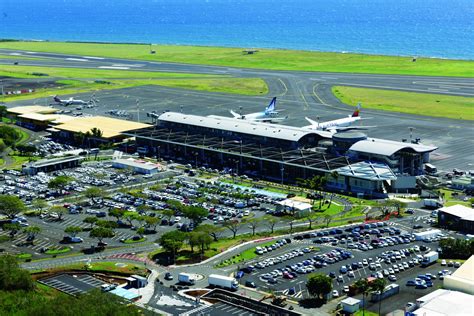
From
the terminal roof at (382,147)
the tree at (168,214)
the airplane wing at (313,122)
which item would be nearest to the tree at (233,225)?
the tree at (168,214)

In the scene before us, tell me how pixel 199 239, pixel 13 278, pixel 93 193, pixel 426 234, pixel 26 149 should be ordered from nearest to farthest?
pixel 13 278 → pixel 199 239 → pixel 426 234 → pixel 93 193 → pixel 26 149

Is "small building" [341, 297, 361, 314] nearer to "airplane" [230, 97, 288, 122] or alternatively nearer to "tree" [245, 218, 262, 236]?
"tree" [245, 218, 262, 236]

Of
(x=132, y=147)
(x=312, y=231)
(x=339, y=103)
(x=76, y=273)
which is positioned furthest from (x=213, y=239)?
(x=339, y=103)

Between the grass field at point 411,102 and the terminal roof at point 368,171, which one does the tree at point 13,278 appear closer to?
the terminal roof at point 368,171

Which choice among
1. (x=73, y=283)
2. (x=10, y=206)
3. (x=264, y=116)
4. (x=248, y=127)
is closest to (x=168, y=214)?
(x=10, y=206)

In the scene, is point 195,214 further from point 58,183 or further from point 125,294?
point 58,183

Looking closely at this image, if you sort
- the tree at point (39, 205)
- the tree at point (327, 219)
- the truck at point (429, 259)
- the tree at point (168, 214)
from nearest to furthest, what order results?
the truck at point (429, 259), the tree at point (327, 219), the tree at point (168, 214), the tree at point (39, 205)
